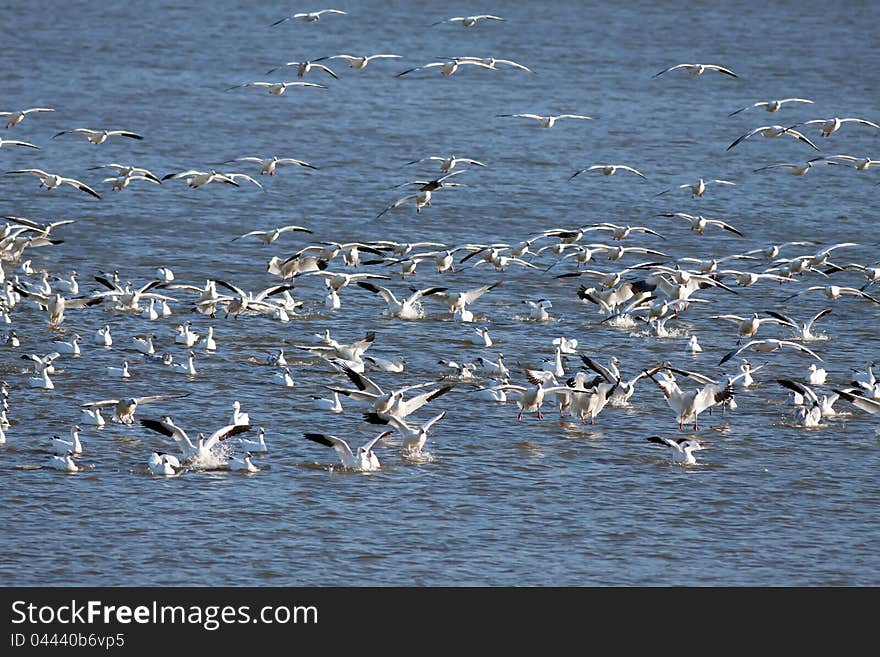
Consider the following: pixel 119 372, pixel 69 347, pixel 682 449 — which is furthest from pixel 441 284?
pixel 682 449

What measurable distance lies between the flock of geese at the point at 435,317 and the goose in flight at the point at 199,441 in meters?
0.02

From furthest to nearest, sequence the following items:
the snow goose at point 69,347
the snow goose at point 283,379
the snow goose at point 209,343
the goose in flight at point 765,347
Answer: the snow goose at point 209,343, the snow goose at point 69,347, the goose in flight at point 765,347, the snow goose at point 283,379

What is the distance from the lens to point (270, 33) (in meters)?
70.5

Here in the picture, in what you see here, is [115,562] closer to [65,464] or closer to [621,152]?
[65,464]

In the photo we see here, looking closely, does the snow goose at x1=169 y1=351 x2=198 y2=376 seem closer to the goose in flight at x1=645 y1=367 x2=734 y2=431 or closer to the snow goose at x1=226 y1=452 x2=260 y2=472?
the snow goose at x1=226 y1=452 x2=260 y2=472

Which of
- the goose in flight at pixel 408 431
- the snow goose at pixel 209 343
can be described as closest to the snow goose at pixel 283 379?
the snow goose at pixel 209 343

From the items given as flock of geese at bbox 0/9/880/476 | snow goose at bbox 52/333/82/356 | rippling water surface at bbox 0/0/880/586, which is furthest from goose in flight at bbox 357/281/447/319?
snow goose at bbox 52/333/82/356

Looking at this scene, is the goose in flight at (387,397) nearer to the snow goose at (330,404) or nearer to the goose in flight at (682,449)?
the snow goose at (330,404)

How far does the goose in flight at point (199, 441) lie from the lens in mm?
24016

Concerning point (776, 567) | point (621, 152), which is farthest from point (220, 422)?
point (621, 152)

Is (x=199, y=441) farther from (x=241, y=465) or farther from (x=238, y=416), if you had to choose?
(x=238, y=416)

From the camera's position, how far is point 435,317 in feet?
111

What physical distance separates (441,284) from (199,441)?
12.8 m

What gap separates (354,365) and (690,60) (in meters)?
39.1
